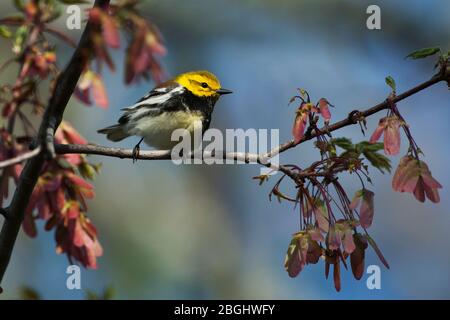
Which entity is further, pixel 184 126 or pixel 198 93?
pixel 198 93

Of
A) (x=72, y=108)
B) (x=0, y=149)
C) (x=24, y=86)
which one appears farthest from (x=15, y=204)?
(x=72, y=108)

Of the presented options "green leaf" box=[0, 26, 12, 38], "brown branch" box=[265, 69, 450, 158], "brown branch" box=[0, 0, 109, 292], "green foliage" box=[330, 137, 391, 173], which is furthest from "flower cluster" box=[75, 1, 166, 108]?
"green foliage" box=[330, 137, 391, 173]

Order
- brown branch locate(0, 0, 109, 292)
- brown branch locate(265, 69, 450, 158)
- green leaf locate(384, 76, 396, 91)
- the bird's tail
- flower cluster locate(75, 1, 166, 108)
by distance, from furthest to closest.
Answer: the bird's tail < green leaf locate(384, 76, 396, 91) < brown branch locate(265, 69, 450, 158) < brown branch locate(0, 0, 109, 292) < flower cluster locate(75, 1, 166, 108)

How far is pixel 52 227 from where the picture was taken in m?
2.11

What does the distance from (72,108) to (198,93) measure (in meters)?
2.65

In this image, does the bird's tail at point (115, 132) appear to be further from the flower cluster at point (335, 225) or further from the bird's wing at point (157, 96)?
the flower cluster at point (335, 225)

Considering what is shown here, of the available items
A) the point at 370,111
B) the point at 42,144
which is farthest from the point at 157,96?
the point at 42,144

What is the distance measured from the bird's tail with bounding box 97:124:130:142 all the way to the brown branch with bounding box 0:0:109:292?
6.40ft

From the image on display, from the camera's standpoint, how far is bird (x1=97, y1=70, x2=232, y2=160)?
11.9ft

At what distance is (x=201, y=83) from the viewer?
4.01 m

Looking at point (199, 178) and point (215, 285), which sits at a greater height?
point (199, 178)

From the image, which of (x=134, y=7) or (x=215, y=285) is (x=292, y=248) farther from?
(x=215, y=285)

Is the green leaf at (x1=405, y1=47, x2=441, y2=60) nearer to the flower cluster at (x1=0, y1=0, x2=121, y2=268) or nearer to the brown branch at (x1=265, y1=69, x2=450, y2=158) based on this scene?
the brown branch at (x1=265, y1=69, x2=450, y2=158)

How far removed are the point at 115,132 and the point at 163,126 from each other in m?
0.41
